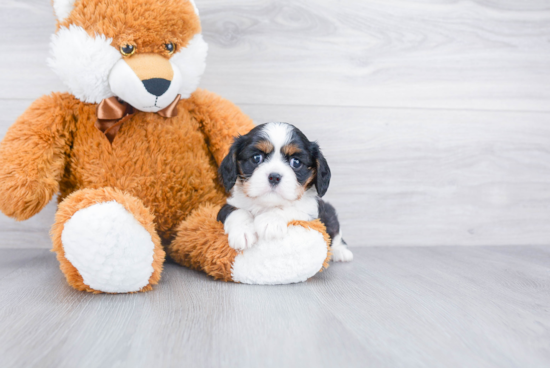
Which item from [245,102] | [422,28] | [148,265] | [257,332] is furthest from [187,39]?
[422,28]

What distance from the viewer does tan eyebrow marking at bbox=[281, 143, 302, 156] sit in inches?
53.7

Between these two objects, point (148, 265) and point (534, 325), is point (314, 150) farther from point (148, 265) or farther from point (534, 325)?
point (534, 325)

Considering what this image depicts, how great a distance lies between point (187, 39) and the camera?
59.3 inches

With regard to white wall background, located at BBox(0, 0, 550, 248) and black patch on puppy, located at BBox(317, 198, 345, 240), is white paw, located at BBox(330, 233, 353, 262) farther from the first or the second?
white wall background, located at BBox(0, 0, 550, 248)

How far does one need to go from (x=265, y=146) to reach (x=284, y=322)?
55cm

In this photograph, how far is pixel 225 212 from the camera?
56.7 inches

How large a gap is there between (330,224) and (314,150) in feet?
1.28

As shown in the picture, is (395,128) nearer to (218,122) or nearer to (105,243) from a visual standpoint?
(218,122)

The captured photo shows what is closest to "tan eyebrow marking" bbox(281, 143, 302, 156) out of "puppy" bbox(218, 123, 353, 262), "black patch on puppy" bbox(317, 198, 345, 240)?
"puppy" bbox(218, 123, 353, 262)

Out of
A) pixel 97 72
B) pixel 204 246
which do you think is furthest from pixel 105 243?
pixel 97 72

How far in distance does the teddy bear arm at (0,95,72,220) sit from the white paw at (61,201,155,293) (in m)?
0.26

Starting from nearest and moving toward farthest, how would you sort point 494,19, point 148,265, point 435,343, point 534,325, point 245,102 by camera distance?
point 435,343 < point 534,325 < point 148,265 < point 245,102 < point 494,19

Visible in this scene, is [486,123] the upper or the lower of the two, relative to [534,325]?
upper

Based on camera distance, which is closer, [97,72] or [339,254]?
[97,72]
